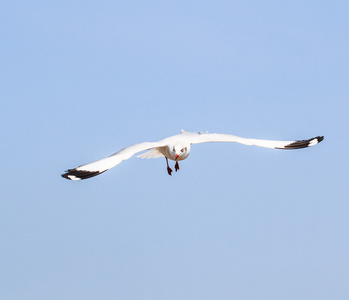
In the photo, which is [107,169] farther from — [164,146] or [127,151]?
[164,146]

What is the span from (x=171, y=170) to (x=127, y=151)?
141 inches

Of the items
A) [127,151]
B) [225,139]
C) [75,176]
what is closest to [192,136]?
[225,139]

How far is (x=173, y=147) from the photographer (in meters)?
29.7

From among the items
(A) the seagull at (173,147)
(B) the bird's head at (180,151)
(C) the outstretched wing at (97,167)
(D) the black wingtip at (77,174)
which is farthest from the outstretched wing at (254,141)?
(D) the black wingtip at (77,174)

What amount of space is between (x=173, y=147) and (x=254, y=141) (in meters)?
4.03

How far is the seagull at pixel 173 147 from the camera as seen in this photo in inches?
1094

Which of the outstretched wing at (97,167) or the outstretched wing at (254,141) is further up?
the outstretched wing at (254,141)

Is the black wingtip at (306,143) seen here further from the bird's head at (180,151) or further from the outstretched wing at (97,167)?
the outstretched wing at (97,167)

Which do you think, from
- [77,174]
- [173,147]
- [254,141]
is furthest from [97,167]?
[254,141]

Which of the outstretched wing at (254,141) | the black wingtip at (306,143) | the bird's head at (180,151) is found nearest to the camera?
the bird's head at (180,151)

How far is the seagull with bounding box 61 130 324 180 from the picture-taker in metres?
27.8

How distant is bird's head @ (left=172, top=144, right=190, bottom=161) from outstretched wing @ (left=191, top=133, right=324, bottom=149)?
75cm

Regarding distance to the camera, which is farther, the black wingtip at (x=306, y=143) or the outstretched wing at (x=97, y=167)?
the black wingtip at (x=306, y=143)

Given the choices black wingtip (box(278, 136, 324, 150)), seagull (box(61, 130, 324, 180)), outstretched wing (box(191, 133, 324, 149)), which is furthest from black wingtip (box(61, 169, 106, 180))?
black wingtip (box(278, 136, 324, 150))
